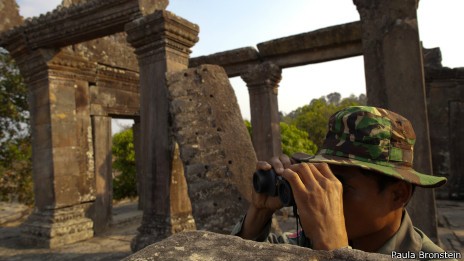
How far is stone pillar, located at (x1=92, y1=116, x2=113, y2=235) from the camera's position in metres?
7.31

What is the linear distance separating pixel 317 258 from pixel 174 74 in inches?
121

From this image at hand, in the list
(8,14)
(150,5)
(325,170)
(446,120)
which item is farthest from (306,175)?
(446,120)

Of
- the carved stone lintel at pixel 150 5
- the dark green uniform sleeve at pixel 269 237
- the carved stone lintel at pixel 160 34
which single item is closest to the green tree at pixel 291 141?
the carved stone lintel at pixel 150 5

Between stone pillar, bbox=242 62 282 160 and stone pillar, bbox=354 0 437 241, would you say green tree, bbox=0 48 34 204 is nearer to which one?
stone pillar, bbox=242 62 282 160

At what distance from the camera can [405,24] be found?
3.84 m

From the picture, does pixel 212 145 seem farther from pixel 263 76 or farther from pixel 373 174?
pixel 263 76

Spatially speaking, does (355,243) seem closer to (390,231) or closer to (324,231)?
(390,231)

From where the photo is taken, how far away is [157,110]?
4.13 m

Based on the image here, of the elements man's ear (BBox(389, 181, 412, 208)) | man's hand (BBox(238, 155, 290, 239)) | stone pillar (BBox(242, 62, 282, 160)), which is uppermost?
stone pillar (BBox(242, 62, 282, 160))

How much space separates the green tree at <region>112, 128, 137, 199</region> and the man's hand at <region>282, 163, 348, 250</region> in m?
13.1

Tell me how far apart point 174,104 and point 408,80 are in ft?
8.99

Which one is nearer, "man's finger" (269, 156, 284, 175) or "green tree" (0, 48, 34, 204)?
"man's finger" (269, 156, 284, 175)

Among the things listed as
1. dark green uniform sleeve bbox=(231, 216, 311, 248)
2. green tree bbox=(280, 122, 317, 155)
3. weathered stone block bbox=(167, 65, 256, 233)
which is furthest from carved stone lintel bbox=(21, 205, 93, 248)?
green tree bbox=(280, 122, 317, 155)

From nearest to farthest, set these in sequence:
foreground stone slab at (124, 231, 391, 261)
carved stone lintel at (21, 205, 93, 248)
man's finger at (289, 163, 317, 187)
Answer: foreground stone slab at (124, 231, 391, 261) → man's finger at (289, 163, 317, 187) → carved stone lintel at (21, 205, 93, 248)
